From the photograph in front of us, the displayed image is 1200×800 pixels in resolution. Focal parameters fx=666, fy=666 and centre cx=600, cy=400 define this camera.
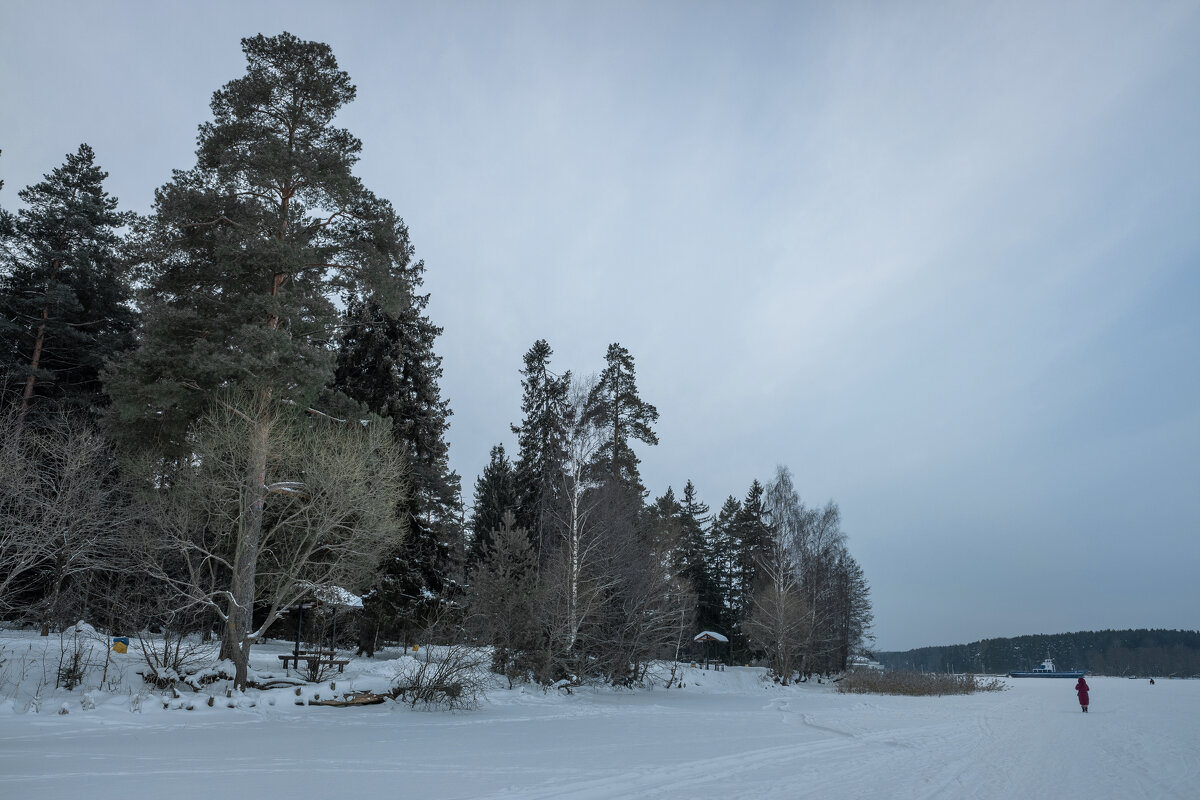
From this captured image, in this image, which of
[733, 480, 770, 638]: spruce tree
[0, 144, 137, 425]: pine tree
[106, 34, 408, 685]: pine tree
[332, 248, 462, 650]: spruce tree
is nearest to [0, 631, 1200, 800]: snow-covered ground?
[106, 34, 408, 685]: pine tree

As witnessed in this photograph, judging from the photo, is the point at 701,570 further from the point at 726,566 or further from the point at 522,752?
the point at 522,752

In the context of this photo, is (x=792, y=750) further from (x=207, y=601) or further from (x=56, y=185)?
(x=56, y=185)

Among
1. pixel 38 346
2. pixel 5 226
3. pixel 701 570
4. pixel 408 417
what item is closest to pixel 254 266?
pixel 408 417

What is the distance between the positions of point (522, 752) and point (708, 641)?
140 feet

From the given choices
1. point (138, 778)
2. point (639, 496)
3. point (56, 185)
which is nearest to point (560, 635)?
point (639, 496)

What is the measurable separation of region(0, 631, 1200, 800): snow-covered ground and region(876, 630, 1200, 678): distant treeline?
113 meters

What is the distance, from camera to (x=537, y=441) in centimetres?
3366

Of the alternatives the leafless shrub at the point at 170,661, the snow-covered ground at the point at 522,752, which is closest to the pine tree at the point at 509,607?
the snow-covered ground at the point at 522,752

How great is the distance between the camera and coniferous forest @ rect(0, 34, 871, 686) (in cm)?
1545

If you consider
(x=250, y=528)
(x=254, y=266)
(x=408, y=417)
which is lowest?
(x=250, y=528)

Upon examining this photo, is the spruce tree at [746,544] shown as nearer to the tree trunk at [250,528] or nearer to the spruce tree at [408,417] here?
the spruce tree at [408,417]

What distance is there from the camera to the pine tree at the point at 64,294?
2186 cm

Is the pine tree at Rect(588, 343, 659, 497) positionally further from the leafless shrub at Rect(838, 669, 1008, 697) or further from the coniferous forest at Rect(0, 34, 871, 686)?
the leafless shrub at Rect(838, 669, 1008, 697)

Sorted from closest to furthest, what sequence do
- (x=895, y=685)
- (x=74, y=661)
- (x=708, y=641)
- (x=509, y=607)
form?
(x=74, y=661) → (x=509, y=607) → (x=895, y=685) → (x=708, y=641)
